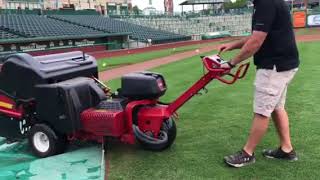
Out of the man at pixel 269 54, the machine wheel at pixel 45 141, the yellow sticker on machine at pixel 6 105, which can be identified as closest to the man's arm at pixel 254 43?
the man at pixel 269 54

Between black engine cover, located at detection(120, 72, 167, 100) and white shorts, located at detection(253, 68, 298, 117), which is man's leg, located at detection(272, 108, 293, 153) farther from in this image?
black engine cover, located at detection(120, 72, 167, 100)

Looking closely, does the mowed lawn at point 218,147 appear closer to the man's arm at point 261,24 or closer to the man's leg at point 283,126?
the man's leg at point 283,126

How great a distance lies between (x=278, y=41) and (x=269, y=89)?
44 cm

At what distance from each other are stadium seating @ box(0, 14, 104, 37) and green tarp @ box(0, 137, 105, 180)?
850 inches

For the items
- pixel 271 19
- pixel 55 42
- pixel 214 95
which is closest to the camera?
pixel 271 19

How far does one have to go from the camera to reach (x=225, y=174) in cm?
407

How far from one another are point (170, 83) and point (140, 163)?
623cm

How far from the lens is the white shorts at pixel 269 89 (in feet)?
13.2

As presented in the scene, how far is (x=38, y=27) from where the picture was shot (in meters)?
28.5

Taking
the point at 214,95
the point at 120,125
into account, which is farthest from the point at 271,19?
the point at 214,95

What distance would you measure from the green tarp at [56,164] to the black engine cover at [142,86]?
0.76 m

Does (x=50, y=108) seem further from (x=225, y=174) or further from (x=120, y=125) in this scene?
(x=225, y=174)

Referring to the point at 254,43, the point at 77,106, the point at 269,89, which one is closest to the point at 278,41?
the point at 254,43

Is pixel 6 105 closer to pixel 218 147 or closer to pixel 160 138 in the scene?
pixel 160 138
